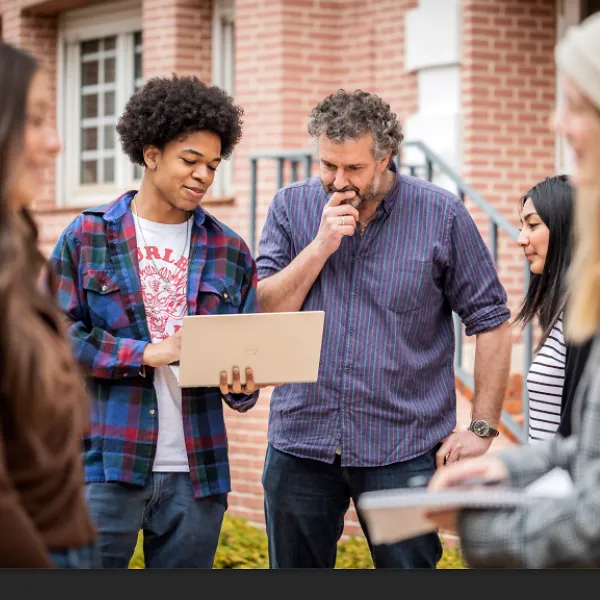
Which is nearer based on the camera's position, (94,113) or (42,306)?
(42,306)

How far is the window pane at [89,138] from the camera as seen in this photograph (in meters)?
11.0

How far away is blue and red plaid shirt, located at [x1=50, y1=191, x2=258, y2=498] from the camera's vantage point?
349 centimetres

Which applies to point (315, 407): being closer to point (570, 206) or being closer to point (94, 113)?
point (570, 206)

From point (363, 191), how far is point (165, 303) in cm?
77

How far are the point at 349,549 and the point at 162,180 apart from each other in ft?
11.9

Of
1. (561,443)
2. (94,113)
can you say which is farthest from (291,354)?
(94,113)

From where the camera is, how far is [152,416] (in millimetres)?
3559

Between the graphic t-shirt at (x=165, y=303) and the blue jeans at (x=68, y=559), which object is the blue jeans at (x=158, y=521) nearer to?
the graphic t-shirt at (x=165, y=303)

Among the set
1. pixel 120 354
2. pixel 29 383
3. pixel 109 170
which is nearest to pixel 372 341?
pixel 120 354

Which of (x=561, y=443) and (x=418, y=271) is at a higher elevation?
(x=418, y=271)

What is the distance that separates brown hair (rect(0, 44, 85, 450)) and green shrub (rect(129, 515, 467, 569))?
440cm

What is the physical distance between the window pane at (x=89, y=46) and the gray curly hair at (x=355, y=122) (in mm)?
7331

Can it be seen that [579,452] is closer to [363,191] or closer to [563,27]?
[363,191]

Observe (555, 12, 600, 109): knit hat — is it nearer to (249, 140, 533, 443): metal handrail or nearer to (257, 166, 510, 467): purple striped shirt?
(257, 166, 510, 467): purple striped shirt
